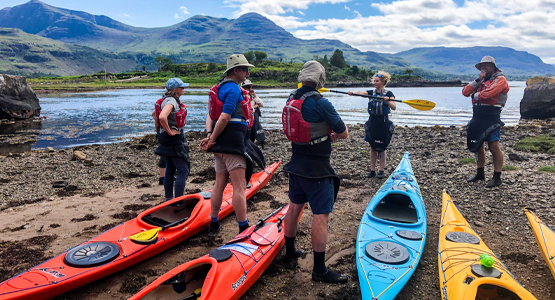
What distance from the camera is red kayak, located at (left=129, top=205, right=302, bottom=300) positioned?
115 inches

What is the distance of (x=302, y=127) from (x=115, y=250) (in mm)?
2639

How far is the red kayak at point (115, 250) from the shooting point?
3146 mm

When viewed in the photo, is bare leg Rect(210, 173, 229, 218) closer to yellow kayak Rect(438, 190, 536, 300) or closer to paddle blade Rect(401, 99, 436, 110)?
yellow kayak Rect(438, 190, 536, 300)

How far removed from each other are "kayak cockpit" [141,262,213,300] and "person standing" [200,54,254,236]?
111 centimetres

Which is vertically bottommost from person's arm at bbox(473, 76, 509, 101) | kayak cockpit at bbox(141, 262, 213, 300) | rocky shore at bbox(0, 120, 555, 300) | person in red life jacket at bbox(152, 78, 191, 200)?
rocky shore at bbox(0, 120, 555, 300)

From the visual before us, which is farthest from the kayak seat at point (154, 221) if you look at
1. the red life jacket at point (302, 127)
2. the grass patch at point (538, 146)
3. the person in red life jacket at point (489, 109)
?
the grass patch at point (538, 146)

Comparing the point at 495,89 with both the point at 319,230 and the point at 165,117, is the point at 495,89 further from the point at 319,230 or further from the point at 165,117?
the point at 165,117

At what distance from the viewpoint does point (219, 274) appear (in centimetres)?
302

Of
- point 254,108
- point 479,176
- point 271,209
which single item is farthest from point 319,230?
point 254,108

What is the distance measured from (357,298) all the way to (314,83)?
2.20 meters

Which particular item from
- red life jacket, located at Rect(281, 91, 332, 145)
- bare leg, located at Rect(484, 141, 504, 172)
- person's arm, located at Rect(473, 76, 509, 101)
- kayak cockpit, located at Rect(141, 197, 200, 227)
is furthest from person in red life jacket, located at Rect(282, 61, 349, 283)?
bare leg, located at Rect(484, 141, 504, 172)

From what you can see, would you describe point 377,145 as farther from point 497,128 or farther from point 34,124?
point 34,124

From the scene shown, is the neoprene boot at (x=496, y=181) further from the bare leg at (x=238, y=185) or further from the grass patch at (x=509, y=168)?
the bare leg at (x=238, y=185)

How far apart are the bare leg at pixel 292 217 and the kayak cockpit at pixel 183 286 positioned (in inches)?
37.7
